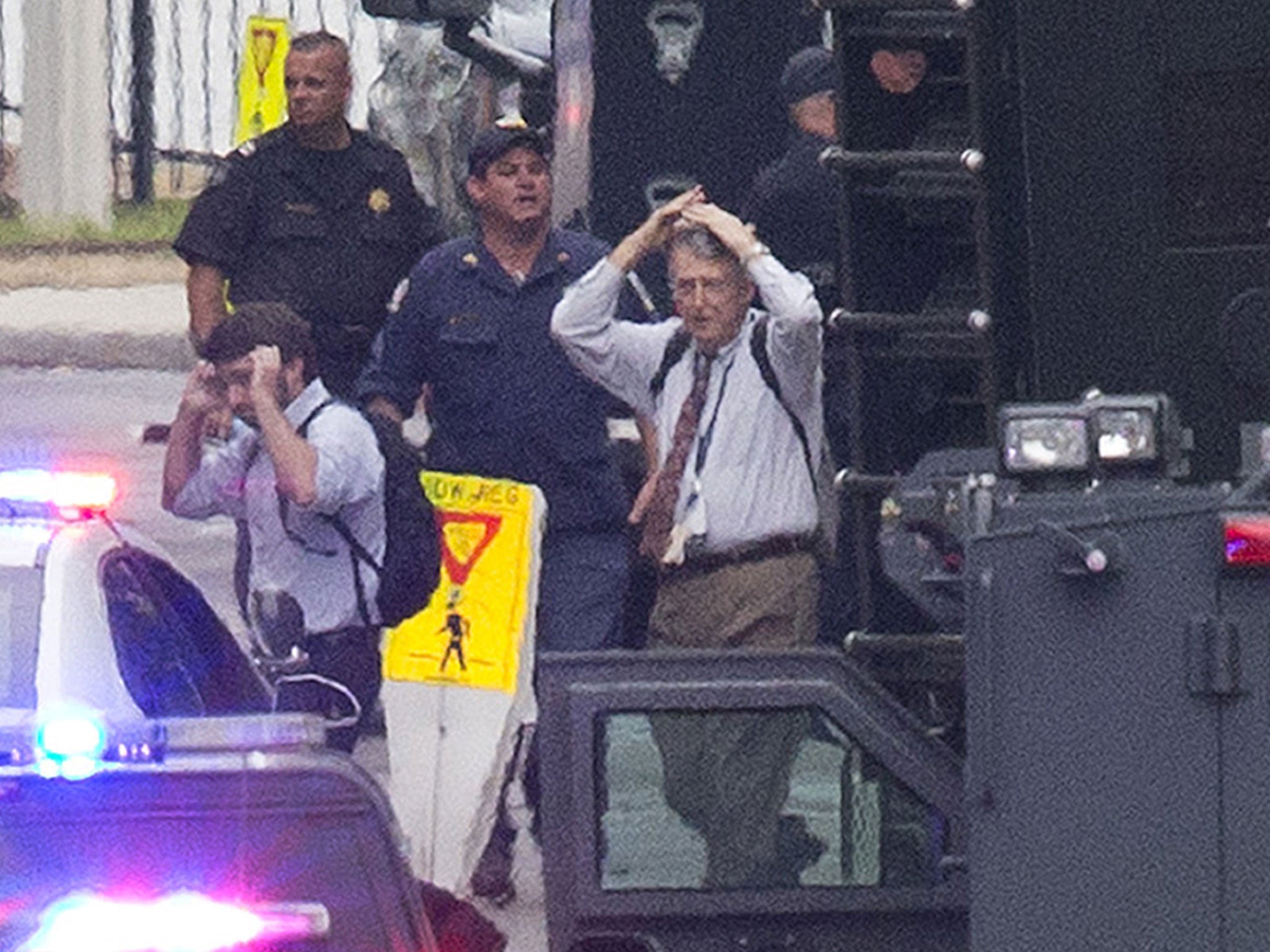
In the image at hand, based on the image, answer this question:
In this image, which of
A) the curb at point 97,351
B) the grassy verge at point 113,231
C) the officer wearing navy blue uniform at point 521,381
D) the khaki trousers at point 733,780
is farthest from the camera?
the grassy verge at point 113,231

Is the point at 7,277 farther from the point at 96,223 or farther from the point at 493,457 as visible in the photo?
the point at 493,457

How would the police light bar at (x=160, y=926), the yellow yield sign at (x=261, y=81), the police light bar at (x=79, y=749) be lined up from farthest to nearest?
the yellow yield sign at (x=261, y=81)
the police light bar at (x=79, y=749)
the police light bar at (x=160, y=926)

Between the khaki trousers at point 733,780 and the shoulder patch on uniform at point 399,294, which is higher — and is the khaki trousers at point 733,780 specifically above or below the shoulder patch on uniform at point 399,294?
below

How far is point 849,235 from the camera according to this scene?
361 inches

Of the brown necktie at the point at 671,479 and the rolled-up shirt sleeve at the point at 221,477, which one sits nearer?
the rolled-up shirt sleeve at the point at 221,477

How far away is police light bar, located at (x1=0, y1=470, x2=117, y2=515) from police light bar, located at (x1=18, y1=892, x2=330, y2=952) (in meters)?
1.37

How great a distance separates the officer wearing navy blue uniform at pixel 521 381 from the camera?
36.1 feet

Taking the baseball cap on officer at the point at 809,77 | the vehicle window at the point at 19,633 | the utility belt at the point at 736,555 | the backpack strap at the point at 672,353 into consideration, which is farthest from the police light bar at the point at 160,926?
the baseball cap on officer at the point at 809,77

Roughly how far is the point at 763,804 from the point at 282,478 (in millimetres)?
2677

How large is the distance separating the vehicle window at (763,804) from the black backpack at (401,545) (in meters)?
2.36

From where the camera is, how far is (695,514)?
1037cm

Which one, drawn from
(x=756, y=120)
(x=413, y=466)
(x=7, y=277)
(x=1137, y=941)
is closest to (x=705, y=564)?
(x=413, y=466)

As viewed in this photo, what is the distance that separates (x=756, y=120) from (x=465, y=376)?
201cm

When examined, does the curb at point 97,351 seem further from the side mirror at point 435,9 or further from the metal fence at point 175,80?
the side mirror at point 435,9
